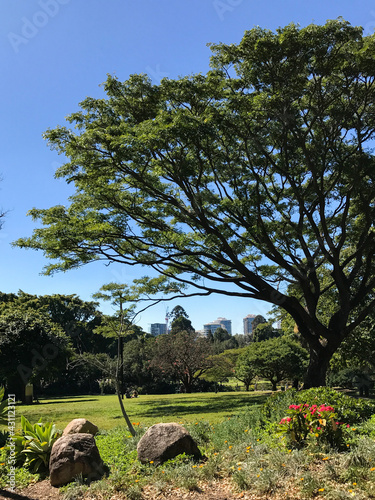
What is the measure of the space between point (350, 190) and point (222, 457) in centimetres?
963

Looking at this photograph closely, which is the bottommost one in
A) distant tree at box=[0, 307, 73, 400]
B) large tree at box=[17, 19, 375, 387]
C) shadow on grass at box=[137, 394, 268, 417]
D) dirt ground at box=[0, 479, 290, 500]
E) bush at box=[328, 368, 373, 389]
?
bush at box=[328, 368, 373, 389]

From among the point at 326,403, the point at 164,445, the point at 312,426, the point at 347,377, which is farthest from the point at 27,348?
the point at 347,377

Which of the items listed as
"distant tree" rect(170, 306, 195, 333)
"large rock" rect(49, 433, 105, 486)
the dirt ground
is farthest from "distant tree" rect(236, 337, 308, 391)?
"distant tree" rect(170, 306, 195, 333)

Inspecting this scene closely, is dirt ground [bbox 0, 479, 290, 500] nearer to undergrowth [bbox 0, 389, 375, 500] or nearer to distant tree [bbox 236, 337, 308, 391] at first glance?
undergrowth [bbox 0, 389, 375, 500]

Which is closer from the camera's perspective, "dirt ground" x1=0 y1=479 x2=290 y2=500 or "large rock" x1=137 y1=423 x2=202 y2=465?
"dirt ground" x1=0 y1=479 x2=290 y2=500

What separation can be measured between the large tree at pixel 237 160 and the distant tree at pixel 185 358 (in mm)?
17855

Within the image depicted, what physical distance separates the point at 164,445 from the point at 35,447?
2.67 m

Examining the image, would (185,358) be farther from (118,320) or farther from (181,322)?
(181,322)

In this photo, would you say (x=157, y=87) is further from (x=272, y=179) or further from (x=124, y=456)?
(x=124, y=456)

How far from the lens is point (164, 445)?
620cm

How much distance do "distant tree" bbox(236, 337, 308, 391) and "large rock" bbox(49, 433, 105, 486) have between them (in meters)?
19.6

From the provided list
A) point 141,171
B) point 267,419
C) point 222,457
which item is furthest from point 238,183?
point 222,457

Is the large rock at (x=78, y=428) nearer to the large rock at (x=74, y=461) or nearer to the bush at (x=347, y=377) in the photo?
the large rock at (x=74, y=461)

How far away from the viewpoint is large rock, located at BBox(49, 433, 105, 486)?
19.7 ft
